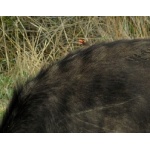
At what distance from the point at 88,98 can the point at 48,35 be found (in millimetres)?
5999

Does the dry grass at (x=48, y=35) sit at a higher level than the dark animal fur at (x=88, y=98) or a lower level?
lower

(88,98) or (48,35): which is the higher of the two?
(88,98)

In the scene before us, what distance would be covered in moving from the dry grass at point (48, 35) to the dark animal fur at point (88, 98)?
15.4 ft

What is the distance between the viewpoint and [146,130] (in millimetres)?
2176

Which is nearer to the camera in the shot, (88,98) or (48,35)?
(88,98)

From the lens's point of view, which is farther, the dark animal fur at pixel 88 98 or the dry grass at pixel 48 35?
the dry grass at pixel 48 35

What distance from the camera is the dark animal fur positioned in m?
2.19

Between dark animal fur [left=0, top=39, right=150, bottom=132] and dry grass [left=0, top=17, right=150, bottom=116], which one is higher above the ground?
dark animal fur [left=0, top=39, right=150, bottom=132]

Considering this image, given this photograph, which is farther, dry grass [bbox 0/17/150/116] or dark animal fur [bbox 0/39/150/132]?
dry grass [bbox 0/17/150/116]

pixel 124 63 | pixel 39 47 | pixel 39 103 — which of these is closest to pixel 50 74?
pixel 39 103

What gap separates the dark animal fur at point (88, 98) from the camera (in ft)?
7.20

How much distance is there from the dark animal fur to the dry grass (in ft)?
15.4

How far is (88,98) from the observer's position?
2.22 meters

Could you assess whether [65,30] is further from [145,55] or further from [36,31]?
[145,55]
